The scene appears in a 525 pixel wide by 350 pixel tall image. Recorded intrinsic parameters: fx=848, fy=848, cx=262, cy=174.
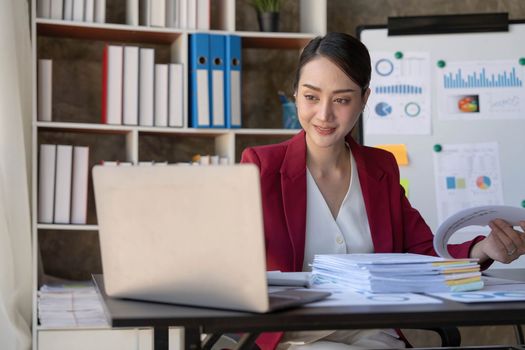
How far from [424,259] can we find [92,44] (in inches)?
103

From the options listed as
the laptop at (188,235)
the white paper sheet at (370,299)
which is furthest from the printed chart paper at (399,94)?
the laptop at (188,235)

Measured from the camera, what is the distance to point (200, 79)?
11.6ft

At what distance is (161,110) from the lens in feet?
11.6

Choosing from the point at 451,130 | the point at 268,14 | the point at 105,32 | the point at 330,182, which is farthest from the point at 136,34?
the point at 330,182

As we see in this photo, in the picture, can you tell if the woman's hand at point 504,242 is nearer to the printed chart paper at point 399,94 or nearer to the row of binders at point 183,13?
the printed chart paper at point 399,94

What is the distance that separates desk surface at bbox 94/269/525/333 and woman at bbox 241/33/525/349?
72 cm

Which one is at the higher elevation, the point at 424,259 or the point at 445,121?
the point at 445,121

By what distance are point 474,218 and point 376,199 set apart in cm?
48

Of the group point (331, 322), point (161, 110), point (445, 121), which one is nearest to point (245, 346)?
point (331, 322)

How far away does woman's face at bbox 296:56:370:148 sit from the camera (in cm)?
215

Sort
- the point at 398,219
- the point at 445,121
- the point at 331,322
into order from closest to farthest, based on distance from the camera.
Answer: the point at 331,322 < the point at 398,219 < the point at 445,121

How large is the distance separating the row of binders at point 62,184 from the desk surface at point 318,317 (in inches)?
85.3

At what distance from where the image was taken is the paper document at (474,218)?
5.72 feet

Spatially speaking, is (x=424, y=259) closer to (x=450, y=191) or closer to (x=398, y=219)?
(x=398, y=219)
